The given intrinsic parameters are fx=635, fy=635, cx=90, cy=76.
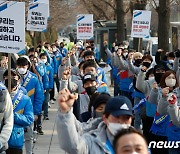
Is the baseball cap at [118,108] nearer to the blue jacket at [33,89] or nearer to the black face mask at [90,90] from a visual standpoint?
the black face mask at [90,90]

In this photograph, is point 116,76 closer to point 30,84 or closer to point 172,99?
point 30,84

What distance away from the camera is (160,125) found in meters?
9.09

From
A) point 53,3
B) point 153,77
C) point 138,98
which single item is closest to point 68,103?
point 153,77

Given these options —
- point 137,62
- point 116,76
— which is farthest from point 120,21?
point 137,62

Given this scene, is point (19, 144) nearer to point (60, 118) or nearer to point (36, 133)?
point (60, 118)

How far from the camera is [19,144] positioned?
27.0 feet

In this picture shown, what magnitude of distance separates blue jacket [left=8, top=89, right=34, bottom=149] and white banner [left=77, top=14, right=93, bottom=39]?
546 inches

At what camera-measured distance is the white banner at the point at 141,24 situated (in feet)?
64.2

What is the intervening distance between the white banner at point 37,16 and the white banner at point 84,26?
18.2ft

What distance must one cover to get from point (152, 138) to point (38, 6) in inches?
309

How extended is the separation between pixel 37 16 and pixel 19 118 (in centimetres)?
873

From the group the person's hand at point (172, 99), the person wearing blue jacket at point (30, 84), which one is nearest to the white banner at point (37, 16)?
the person wearing blue jacket at point (30, 84)

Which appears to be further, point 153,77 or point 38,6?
point 38,6

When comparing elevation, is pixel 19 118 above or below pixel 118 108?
below
